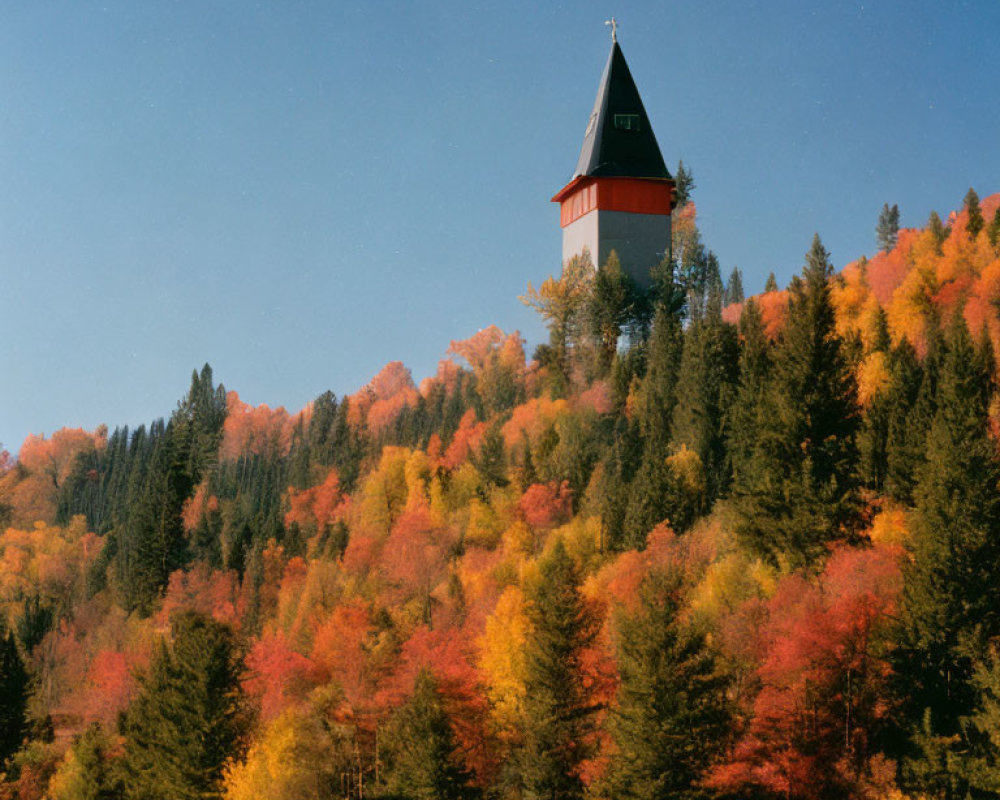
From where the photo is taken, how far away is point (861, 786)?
1270 inches

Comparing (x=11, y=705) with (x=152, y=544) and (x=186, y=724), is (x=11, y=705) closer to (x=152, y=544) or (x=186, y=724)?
(x=186, y=724)

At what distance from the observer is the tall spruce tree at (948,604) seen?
31.2 metres

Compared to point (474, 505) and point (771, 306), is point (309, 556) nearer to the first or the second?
point (474, 505)

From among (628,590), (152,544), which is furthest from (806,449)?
(152,544)

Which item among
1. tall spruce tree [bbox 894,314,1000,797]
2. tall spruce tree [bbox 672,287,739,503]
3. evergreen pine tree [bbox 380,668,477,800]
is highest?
tall spruce tree [bbox 672,287,739,503]

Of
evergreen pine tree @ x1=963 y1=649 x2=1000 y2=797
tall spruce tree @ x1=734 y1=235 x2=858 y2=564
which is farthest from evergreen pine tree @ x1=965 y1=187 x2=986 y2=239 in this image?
evergreen pine tree @ x1=963 y1=649 x2=1000 y2=797

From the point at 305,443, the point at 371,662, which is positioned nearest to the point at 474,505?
the point at 371,662

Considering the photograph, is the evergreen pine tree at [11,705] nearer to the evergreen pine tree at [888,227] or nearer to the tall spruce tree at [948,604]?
the tall spruce tree at [948,604]

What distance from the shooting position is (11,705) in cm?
4781

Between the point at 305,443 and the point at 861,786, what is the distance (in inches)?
4502

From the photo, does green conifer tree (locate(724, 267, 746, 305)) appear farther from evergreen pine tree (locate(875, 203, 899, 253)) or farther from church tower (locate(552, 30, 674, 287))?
church tower (locate(552, 30, 674, 287))

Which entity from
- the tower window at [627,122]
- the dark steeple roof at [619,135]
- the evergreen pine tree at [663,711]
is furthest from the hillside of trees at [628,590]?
the tower window at [627,122]

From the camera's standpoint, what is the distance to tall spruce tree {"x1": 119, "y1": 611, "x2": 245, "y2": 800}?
1657 inches

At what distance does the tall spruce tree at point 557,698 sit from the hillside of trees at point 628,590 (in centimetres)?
10
